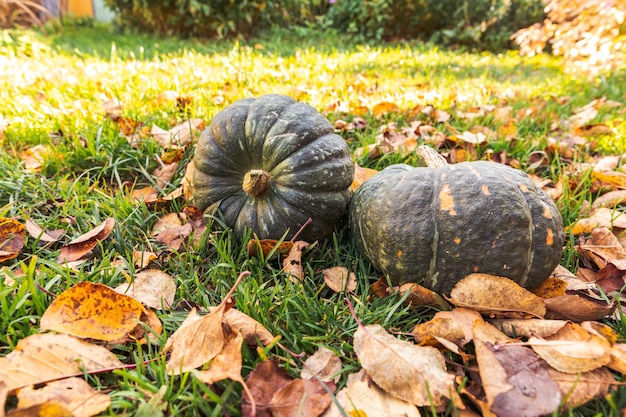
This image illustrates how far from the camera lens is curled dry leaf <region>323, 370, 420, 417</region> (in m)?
1.18

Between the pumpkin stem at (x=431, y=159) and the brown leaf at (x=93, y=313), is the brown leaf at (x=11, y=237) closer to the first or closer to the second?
the brown leaf at (x=93, y=313)

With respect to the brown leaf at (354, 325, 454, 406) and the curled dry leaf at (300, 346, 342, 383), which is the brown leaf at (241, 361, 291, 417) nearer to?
the curled dry leaf at (300, 346, 342, 383)

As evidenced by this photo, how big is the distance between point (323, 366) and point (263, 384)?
222mm

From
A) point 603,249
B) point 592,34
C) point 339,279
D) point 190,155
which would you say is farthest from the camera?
point 592,34

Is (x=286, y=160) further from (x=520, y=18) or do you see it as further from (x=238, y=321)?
(x=520, y=18)

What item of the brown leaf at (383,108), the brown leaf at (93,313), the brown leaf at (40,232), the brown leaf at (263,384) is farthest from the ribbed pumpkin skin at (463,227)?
the brown leaf at (383,108)

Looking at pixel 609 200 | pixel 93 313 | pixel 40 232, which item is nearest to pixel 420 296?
pixel 93 313

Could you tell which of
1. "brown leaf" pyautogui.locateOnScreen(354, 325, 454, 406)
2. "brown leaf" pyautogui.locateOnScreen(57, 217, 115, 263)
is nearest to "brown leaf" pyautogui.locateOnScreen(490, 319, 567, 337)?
"brown leaf" pyautogui.locateOnScreen(354, 325, 454, 406)

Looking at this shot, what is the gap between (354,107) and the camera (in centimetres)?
363

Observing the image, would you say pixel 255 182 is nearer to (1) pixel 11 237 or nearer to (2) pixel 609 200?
(1) pixel 11 237

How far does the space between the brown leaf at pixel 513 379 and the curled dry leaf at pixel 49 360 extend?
1.11 metres

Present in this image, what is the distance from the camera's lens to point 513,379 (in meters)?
1.21

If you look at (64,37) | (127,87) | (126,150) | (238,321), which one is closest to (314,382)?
(238,321)

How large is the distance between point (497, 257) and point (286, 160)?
0.95m
